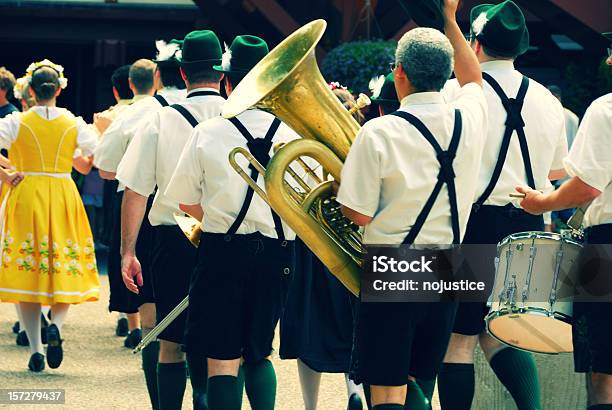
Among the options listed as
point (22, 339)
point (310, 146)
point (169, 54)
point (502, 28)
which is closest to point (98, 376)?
point (22, 339)

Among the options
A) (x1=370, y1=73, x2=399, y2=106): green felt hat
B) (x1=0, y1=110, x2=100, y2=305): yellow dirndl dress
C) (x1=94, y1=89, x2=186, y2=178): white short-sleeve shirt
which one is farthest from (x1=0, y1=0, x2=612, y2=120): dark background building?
(x1=370, y1=73, x2=399, y2=106): green felt hat

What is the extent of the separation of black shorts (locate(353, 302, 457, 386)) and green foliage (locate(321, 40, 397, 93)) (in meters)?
6.86

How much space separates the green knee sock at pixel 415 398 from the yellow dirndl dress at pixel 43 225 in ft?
11.7

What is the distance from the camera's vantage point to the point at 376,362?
425 centimetres

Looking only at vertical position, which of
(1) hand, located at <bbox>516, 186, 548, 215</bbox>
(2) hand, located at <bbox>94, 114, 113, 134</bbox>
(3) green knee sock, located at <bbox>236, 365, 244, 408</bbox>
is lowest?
(2) hand, located at <bbox>94, 114, 113, 134</bbox>

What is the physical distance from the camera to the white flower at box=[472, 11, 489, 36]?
5.21 meters

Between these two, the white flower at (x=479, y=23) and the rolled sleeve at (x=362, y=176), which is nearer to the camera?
the rolled sleeve at (x=362, y=176)

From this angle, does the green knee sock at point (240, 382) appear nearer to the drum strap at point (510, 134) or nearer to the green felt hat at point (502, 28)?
→ the drum strap at point (510, 134)

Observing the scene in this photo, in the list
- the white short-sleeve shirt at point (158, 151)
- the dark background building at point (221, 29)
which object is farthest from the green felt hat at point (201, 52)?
the dark background building at point (221, 29)

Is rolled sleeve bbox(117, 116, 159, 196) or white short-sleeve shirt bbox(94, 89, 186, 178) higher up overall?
rolled sleeve bbox(117, 116, 159, 196)

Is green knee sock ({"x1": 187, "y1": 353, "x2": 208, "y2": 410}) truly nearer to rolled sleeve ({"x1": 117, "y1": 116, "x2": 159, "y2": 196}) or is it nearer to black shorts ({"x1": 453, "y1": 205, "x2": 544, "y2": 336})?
rolled sleeve ({"x1": 117, "y1": 116, "x2": 159, "y2": 196})

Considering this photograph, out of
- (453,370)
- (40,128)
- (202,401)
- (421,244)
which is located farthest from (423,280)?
(40,128)

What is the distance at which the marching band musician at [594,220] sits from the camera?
4.32 metres

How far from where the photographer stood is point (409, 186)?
13.7 ft
